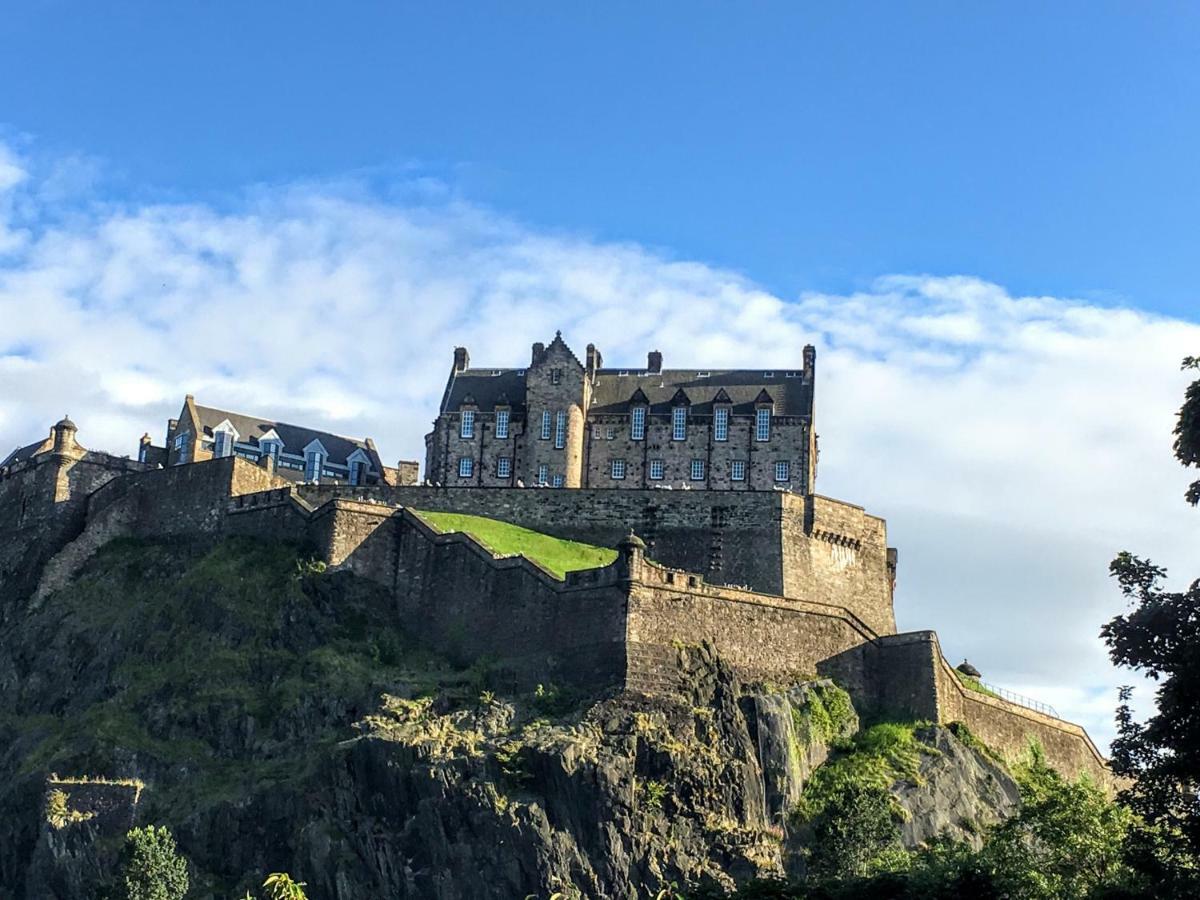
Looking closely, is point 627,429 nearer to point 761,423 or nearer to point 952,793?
point 761,423

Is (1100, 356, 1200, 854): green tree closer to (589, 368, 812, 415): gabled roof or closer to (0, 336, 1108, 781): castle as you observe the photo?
(0, 336, 1108, 781): castle

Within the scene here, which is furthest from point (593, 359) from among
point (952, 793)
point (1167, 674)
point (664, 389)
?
point (1167, 674)

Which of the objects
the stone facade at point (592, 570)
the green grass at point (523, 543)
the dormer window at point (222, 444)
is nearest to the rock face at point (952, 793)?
the stone facade at point (592, 570)

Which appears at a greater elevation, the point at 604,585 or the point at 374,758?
the point at 604,585

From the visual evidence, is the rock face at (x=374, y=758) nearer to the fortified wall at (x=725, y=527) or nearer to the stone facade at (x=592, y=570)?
the stone facade at (x=592, y=570)

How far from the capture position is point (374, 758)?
201 feet

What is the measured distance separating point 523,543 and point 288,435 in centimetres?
2245

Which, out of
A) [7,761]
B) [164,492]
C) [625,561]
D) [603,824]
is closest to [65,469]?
[164,492]

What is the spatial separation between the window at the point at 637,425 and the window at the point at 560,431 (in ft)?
10.3

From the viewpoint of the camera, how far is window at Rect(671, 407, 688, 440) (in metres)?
84.2

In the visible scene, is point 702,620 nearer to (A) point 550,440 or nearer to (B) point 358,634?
(B) point 358,634

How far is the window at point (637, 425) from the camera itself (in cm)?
8462

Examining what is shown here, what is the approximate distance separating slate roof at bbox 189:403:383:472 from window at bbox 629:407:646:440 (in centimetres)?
1610

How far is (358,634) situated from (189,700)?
6.84 metres
